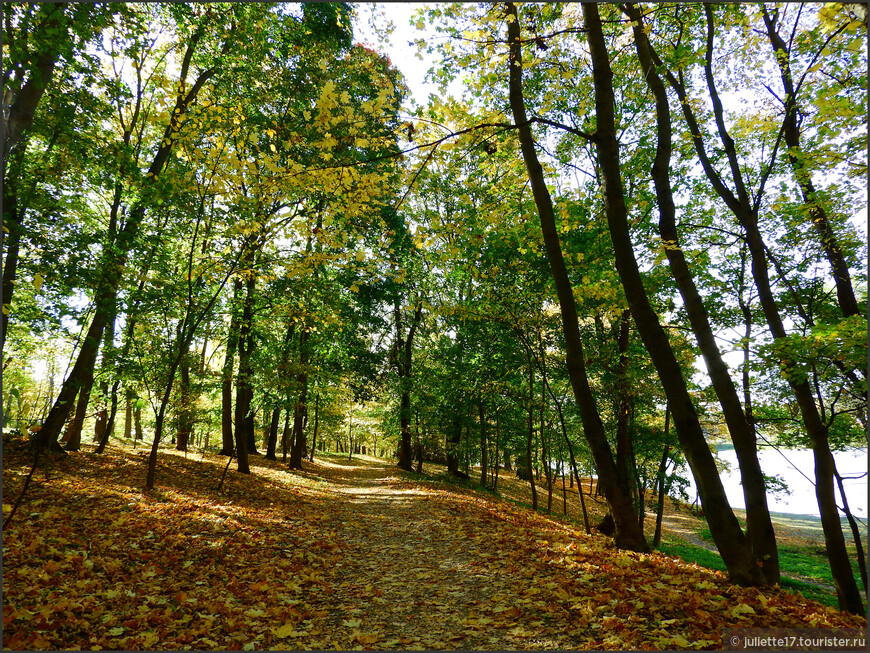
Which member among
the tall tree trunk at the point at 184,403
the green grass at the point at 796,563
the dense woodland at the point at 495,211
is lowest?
the green grass at the point at 796,563

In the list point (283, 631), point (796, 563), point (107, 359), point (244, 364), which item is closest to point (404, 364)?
point (244, 364)

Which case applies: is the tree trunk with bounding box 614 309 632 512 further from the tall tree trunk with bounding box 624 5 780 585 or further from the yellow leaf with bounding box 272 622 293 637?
the yellow leaf with bounding box 272 622 293 637

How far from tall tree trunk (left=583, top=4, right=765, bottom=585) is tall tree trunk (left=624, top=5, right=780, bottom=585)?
0.79 meters

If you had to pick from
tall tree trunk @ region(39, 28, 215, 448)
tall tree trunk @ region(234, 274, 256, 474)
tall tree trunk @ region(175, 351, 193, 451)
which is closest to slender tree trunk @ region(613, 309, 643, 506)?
tall tree trunk @ region(234, 274, 256, 474)

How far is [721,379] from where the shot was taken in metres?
5.38

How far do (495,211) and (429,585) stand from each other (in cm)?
541

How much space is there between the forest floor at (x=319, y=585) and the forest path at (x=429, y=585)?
0.07ft

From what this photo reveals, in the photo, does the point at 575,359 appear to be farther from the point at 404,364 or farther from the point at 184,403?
the point at 404,364

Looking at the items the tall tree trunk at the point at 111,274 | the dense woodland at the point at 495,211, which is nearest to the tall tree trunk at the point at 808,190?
the dense woodland at the point at 495,211

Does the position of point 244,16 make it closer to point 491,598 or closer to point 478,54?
point 478,54

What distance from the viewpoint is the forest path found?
11.5 ft

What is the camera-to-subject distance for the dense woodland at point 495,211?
5074mm

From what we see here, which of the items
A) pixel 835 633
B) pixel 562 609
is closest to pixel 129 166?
pixel 562 609

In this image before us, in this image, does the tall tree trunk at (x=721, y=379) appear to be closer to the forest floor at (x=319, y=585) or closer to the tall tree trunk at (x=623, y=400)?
the forest floor at (x=319, y=585)
